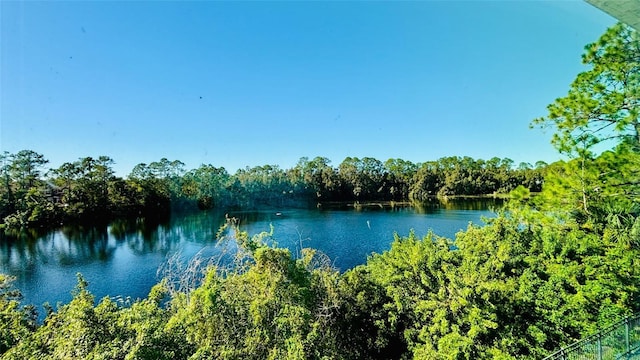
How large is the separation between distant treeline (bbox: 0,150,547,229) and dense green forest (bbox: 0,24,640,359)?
29.5 meters

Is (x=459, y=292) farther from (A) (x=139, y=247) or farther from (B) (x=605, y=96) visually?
(A) (x=139, y=247)

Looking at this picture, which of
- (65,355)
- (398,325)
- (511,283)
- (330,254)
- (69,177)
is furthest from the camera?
(69,177)

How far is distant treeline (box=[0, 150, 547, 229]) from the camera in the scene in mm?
35906

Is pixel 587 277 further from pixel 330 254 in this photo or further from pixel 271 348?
pixel 330 254

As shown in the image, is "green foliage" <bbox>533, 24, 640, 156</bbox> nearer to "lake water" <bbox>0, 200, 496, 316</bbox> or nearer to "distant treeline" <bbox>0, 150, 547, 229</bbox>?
"lake water" <bbox>0, 200, 496, 316</bbox>

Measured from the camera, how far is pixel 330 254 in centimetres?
2050

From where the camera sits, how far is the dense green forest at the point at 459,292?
516 centimetres

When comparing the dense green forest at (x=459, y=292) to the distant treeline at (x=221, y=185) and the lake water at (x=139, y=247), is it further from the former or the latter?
the distant treeline at (x=221, y=185)

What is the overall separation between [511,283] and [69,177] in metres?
49.0

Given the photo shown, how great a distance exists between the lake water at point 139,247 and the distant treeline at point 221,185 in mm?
4675

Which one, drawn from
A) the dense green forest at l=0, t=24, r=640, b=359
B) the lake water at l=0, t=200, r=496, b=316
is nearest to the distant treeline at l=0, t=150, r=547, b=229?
the lake water at l=0, t=200, r=496, b=316

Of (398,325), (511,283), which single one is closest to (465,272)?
(511,283)

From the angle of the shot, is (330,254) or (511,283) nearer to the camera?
(511,283)

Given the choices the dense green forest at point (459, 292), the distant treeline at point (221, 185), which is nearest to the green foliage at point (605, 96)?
the dense green forest at point (459, 292)
